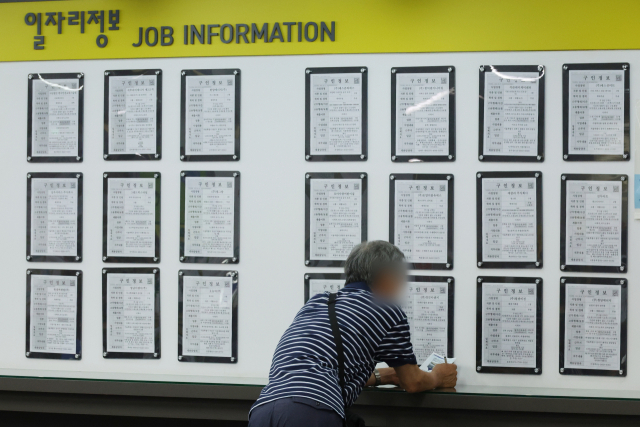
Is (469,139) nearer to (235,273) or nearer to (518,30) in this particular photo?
(518,30)

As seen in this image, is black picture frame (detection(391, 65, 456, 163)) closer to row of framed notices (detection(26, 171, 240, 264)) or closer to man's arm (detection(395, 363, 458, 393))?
row of framed notices (detection(26, 171, 240, 264))

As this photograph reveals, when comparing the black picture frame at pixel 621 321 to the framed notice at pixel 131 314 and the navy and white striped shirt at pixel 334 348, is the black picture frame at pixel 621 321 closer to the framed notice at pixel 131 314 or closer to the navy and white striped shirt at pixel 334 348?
the navy and white striped shirt at pixel 334 348

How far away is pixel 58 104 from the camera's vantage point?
2.47 m

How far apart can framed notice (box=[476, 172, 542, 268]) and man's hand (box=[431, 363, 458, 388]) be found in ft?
1.53

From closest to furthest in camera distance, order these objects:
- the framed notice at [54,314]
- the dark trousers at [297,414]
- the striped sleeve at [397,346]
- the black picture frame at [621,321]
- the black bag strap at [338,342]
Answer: the dark trousers at [297,414]
the black bag strap at [338,342]
the striped sleeve at [397,346]
the black picture frame at [621,321]
the framed notice at [54,314]

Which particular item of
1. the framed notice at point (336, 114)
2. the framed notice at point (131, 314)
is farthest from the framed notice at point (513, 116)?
the framed notice at point (131, 314)

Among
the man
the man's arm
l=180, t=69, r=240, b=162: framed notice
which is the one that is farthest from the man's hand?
l=180, t=69, r=240, b=162: framed notice

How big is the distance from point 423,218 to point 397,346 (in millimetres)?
685

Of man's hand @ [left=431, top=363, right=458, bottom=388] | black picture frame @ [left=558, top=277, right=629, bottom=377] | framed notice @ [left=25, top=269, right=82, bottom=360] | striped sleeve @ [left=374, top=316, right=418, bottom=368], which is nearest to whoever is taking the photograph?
striped sleeve @ [left=374, top=316, right=418, bottom=368]

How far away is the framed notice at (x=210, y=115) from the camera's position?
238 centimetres

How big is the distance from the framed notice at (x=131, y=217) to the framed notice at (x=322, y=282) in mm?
Result: 717

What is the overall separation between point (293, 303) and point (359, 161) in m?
0.72

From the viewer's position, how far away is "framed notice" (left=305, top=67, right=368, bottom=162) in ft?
7.64

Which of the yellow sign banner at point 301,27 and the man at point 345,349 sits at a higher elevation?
the yellow sign banner at point 301,27
